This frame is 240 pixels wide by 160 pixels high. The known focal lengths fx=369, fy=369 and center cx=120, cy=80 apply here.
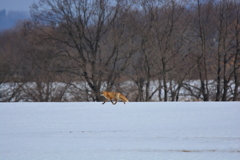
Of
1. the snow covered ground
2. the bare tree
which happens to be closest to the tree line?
the bare tree

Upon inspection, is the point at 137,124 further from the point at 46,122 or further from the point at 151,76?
the point at 151,76

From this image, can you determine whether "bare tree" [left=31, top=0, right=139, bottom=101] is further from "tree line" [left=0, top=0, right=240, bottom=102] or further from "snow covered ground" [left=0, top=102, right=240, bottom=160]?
"snow covered ground" [left=0, top=102, right=240, bottom=160]

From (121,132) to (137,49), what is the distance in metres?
13.3

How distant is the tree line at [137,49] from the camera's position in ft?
66.2

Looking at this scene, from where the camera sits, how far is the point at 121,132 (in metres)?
8.31

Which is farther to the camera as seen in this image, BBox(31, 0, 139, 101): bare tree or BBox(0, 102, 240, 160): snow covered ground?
BBox(31, 0, 139, 101): bare tree

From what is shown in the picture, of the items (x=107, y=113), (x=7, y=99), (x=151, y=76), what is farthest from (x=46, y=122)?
(x=7, y=99)

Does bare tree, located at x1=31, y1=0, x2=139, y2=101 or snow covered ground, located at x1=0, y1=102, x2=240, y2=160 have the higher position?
bare tree, located at x1=31, y1=0, x2=139, y2=101

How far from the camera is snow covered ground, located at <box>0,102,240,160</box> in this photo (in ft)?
21.7

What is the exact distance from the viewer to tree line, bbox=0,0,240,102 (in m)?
20.2

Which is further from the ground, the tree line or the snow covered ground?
the tree line

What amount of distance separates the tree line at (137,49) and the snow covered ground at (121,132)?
869cm

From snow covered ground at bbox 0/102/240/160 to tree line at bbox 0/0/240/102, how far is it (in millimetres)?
8693

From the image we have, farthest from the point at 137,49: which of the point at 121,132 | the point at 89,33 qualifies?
the point at 121,132
